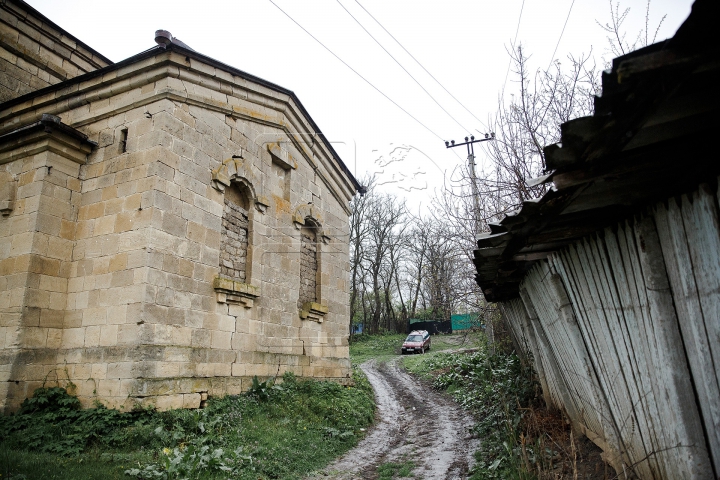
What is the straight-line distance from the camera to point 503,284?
22.4 feet

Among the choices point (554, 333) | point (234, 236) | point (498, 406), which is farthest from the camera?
point (234, 236)

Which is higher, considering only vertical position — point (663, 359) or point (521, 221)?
point (521, 221)

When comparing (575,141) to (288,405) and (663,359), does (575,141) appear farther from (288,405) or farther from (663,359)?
(288,405)

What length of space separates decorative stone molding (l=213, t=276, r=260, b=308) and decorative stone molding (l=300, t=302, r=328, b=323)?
6.07ft

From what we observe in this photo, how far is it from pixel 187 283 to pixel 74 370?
7.40ft

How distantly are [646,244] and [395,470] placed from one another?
18.4ft

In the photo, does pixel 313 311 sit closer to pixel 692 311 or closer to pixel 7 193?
pixel 7 193

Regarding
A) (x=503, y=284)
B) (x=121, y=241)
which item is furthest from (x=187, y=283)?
(x=503, y=284)

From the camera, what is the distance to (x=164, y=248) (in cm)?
789

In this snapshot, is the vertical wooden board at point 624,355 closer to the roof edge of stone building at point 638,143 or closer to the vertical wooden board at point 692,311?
the roof edge of stone building at point 638,143

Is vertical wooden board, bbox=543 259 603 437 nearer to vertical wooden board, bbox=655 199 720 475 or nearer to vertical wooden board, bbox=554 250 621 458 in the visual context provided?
vertical wooden board, bbox=554 250 621 458

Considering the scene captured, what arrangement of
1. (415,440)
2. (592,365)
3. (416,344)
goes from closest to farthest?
(592,365)
(415,440)
(416,344)

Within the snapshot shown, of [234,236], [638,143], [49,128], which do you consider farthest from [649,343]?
[49,128]

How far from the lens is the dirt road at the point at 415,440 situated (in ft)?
23.9
